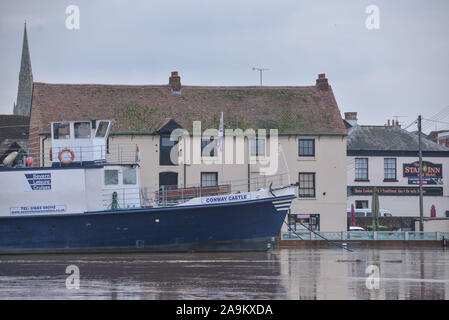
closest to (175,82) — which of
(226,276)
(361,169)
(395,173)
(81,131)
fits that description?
(81,131)

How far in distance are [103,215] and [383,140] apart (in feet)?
101

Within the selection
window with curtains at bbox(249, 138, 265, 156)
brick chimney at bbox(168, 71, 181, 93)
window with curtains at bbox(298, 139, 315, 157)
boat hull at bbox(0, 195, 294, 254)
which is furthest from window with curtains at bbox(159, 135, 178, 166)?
boat hull at bbox(0, 195, 294, 254)

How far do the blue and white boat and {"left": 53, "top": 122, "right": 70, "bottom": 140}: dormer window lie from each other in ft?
0.52

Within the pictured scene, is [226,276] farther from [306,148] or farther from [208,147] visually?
[306,148]

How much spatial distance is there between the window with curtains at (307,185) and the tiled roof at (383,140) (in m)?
13.6

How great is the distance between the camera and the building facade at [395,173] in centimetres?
5534

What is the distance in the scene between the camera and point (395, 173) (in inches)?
2188

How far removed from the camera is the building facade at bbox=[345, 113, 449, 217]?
182 ft

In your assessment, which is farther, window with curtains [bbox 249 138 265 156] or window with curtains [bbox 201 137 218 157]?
window with curtains [bbox 249 138 265 156]

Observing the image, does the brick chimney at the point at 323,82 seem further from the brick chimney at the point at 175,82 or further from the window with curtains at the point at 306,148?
the brick chimney at the point at 175,82

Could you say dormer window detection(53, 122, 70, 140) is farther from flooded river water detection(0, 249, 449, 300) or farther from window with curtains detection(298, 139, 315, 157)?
window with curtains detection(298, 139, 315, 157)

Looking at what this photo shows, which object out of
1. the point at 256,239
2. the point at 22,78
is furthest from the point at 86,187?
the point at 22,78

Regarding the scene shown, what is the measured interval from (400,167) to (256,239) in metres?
27.2
